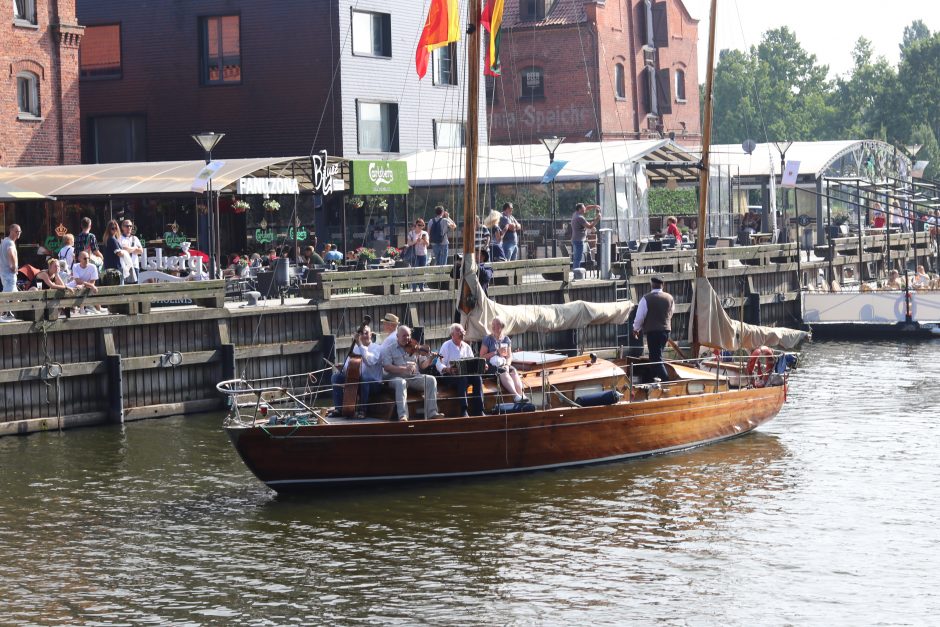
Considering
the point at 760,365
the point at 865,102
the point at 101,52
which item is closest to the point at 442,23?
the point at 760,365

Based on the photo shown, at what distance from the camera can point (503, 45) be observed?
61219mm

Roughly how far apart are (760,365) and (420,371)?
799cm

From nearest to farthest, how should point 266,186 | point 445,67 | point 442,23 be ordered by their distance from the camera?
point 442,23
point 266,186
point 445,67

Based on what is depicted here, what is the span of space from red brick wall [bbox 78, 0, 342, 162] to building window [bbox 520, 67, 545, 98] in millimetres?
16793

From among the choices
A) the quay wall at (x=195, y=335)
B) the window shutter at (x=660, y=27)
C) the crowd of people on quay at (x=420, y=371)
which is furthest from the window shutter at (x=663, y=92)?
the crowd of people on quay at (x=420, y=371)

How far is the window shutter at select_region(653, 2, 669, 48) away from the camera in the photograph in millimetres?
64625

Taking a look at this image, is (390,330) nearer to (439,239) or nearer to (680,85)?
(439,239)

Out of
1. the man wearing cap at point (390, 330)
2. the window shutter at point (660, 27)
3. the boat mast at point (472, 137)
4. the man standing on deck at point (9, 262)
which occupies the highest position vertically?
the window shutter at point (660, 27)

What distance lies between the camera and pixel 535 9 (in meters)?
61.3

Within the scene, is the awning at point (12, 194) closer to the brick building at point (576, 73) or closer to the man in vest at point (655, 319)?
the man in vest at point (655, 319)

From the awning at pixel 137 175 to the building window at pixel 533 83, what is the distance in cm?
2281

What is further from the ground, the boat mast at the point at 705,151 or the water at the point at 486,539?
the boat mast at the point at 705,151

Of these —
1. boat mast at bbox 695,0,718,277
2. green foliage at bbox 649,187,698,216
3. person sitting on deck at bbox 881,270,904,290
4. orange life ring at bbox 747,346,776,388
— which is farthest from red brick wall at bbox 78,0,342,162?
orange life ring at bbox 747,346,776,388

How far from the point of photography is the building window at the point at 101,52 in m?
48.8
